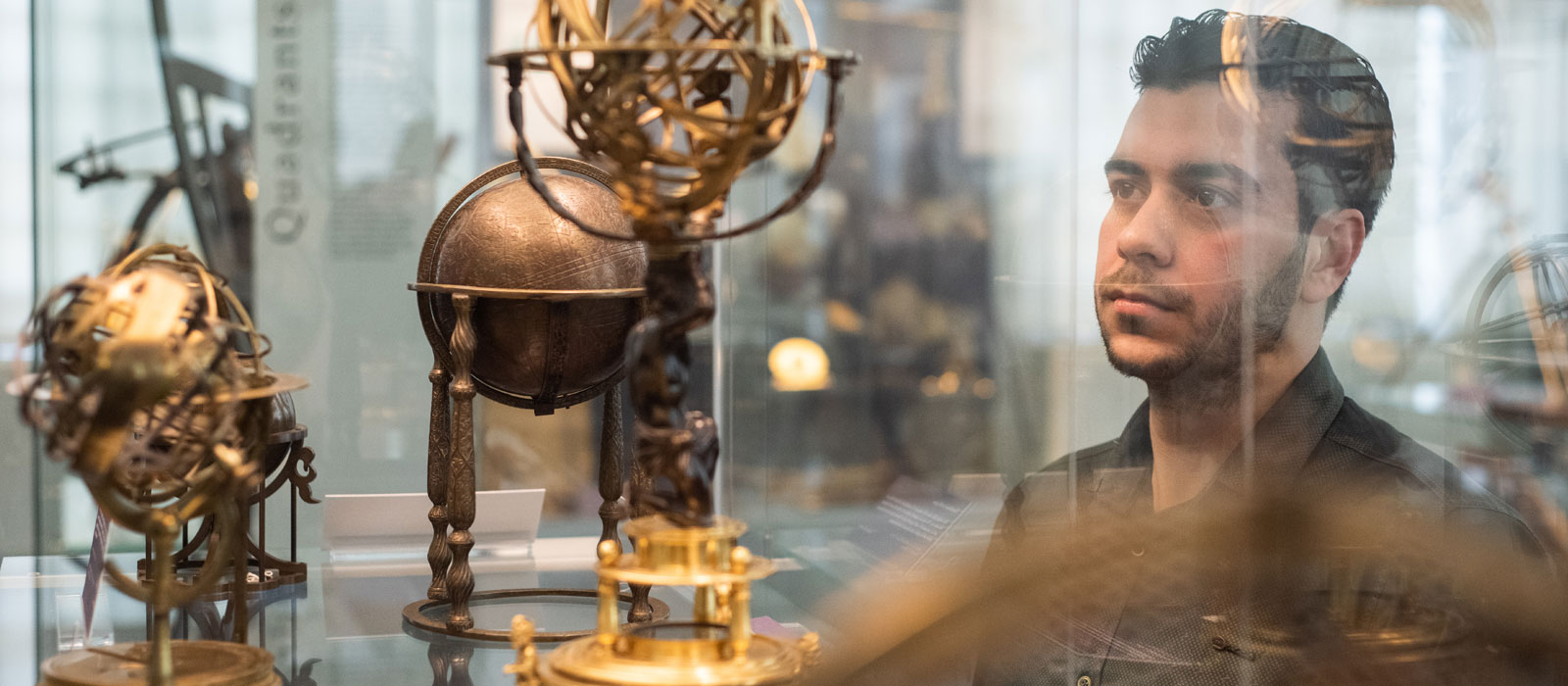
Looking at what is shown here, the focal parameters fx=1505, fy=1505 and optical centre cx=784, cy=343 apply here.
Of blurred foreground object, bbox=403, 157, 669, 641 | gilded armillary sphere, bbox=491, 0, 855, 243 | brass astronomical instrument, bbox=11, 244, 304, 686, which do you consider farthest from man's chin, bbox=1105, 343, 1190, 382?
brass astronomical instrument, bbox=11, 244, 304, 686

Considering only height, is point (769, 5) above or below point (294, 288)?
above

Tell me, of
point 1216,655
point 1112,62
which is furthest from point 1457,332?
point 1112,62

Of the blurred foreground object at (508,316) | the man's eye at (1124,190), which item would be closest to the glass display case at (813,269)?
the man's eye at (1124,190)

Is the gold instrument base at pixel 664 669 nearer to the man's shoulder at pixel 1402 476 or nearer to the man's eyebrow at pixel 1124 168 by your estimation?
the man's shoulder at pixel 1402 476

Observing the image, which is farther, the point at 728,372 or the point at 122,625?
the point at 728,372

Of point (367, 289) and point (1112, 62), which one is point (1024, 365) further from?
point (367, 289)

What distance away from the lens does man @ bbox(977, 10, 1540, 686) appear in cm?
223

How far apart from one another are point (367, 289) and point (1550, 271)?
12.1 feet

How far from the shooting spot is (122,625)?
3.11 metres

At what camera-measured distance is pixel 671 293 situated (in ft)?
6.24

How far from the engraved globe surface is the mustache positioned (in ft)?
3.39

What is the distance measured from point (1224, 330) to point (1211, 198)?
0.22m

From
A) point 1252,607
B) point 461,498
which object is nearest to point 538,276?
point 461,498

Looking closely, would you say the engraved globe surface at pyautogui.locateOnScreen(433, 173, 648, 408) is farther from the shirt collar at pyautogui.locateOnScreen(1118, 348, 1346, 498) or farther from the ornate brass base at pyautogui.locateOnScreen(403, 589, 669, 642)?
the shirt collar at pyautogui.locateOnScreen(1118, 348, 1346, 498)
